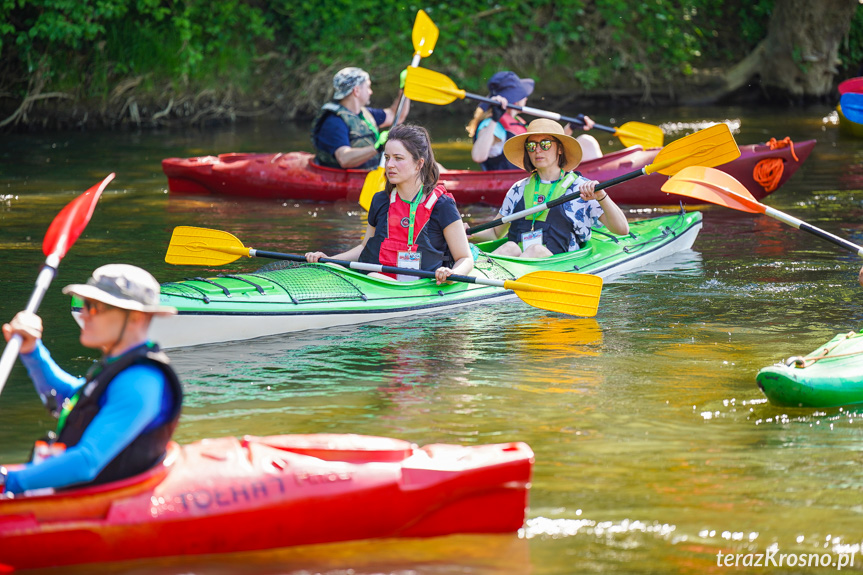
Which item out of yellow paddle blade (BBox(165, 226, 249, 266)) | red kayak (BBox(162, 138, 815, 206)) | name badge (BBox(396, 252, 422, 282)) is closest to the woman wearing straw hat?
name badge (BBox(396, 252, 422, 282))

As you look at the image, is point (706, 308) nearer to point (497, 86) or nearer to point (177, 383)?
point (497, 86)

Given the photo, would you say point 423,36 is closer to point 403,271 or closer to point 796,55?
point 403,271

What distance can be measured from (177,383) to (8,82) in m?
12.6

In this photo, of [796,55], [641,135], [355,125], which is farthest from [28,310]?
[796,55]

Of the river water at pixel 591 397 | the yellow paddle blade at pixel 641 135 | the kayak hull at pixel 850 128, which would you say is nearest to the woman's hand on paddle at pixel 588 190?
the river water at pixel 591 397

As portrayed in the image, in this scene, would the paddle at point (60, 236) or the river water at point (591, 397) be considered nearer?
the river water at point (591, 397)

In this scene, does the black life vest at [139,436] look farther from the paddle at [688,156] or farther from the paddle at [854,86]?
the paddle at [854,86]

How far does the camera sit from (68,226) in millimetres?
3463

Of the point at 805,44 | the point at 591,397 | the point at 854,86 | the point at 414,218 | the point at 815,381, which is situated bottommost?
the point at 591,397

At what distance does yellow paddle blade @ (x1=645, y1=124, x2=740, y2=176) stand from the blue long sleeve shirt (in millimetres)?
3708

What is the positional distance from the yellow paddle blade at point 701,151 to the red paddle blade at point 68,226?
316cm

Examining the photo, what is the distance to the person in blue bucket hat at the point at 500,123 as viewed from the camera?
7.84m

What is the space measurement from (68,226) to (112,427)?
1122mm

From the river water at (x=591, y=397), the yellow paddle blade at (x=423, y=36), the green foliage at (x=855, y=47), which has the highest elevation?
the green foliage at (x=855, y=47)
